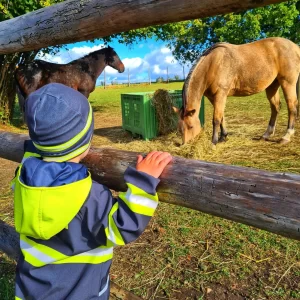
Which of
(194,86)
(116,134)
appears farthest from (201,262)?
(116,134)

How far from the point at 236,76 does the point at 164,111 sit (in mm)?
1816

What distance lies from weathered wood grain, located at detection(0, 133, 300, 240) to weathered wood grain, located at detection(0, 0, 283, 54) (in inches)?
22.5

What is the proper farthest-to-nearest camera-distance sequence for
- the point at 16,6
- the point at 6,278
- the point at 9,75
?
the point at 9,75
the point at 16,6
the point at 6,278

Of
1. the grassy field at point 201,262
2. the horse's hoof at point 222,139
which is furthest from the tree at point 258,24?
the grassy field at point 201,262

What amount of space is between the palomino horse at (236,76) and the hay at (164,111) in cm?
121

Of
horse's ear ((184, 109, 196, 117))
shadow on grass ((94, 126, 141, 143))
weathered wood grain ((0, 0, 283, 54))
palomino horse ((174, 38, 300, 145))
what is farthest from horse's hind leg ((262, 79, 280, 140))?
weathered wood grain ((0, 0, 283, 54))

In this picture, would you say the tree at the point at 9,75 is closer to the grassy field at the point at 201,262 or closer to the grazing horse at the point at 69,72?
the grazing horse at the point at 69,72

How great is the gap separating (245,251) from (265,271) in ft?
0.92

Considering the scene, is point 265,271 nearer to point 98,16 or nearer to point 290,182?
point 290,182

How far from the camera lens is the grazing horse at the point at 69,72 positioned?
23.9 ft

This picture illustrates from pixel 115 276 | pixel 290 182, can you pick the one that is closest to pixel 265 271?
pixel 115 276

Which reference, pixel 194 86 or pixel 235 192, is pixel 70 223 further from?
pixel 194 86

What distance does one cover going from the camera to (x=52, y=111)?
115 centimetres

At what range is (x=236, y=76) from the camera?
20.9 ft
